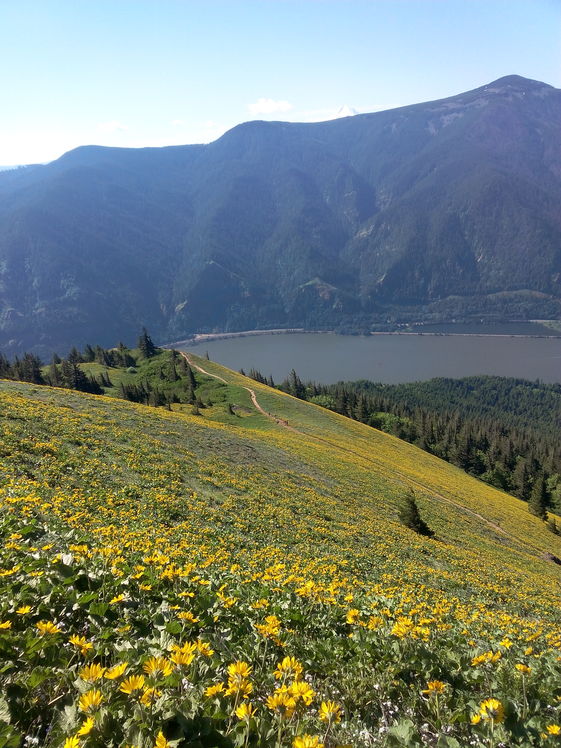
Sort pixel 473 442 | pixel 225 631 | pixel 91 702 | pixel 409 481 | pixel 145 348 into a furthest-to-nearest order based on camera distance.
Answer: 1. pixel 473 442
2. pixel 145 348
3. pixel 409 481
4. pixel 225 631
5. pixel 91 702

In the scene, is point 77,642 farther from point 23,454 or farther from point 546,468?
point 546,468

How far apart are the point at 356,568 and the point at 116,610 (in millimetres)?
10578

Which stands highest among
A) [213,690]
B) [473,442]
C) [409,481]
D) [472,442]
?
[213,690]

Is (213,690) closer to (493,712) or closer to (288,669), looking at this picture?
(288,669)

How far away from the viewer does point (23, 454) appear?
14945 mm

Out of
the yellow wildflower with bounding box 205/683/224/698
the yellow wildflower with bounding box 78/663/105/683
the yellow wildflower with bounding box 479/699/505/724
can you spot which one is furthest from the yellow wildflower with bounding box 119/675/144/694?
the yellow wildflower with bounding box 479/699/505/724

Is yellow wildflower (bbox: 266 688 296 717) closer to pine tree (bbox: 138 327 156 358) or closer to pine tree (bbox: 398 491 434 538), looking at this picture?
pine tree (bbox: 398 491 434 538)

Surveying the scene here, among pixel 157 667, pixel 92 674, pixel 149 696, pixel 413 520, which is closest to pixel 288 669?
pixel 157 667

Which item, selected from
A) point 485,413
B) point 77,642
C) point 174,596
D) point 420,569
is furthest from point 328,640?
point 485,413

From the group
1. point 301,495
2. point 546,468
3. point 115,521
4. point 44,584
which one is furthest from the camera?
point 546,468

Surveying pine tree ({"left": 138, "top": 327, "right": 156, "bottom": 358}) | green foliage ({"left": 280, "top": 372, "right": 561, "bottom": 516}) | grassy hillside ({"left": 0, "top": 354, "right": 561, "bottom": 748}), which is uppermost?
grassy hillside ({"left": 0, "top": 354, "right": 561, "bottom": 748})

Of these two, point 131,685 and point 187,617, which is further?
point 187,617

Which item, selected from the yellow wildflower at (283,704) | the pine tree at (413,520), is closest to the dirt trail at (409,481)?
the pine tree at (413,520)

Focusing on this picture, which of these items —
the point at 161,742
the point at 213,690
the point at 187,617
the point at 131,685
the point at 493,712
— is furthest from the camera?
the point at 187,617
